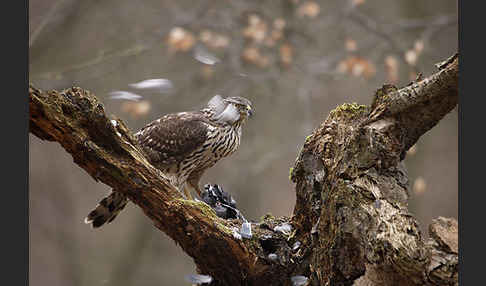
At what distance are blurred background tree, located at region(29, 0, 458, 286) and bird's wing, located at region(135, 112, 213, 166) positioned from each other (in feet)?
3.98

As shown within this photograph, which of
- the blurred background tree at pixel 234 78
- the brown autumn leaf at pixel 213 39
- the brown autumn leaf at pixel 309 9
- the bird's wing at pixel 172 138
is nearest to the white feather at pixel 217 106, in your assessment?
the bird's wing at pixel 172 138

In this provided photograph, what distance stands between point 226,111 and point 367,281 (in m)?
1.56

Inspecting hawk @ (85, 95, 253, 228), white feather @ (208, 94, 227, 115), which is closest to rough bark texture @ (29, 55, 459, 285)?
hawk @ (85, 95, 253, 228)

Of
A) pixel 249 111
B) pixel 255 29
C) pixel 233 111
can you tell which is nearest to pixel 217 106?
pixel 233 111

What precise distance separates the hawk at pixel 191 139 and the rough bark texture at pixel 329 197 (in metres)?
0.70

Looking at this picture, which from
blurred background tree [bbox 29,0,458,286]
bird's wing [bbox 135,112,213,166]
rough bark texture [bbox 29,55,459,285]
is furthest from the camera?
blurred background tree [bbox 29,0,458,286]

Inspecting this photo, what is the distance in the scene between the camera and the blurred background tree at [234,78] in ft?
15.2

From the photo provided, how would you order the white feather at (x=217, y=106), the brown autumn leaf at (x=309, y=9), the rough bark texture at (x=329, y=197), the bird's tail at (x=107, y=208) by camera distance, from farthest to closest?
1. the brown autumn leaf at (x=309, y=9)
2. the white feather at (x=217, y=106)
3. the bird's tail at (x=107, y=208)
4. the rough bark texture at (x=329, y=197)

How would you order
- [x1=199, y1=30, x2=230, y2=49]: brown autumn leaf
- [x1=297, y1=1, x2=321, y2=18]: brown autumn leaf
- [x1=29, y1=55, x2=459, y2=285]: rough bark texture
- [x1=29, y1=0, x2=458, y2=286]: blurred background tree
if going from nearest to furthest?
[x1=29, y1=55, x2=459, y2=285]: rough bark texture → [x1=29, y1=0, x2=458, y2=286]: blurred background tree → [x1=199, y1=30, x2=230, y2=49]: brown autumn leaf → [x1=297, y1=1, x2=321, y2=18]: brown autumn leaf

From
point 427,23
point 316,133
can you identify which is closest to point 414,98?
point 316,133

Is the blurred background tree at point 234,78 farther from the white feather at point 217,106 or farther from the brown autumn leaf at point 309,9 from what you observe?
the white feather at point 217,106

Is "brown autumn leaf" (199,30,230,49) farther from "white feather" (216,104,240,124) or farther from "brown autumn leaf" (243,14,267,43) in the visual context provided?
"white feather" (216,104,240,124)

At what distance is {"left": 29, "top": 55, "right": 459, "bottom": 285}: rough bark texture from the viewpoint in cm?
197

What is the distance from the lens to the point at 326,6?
576 cm
